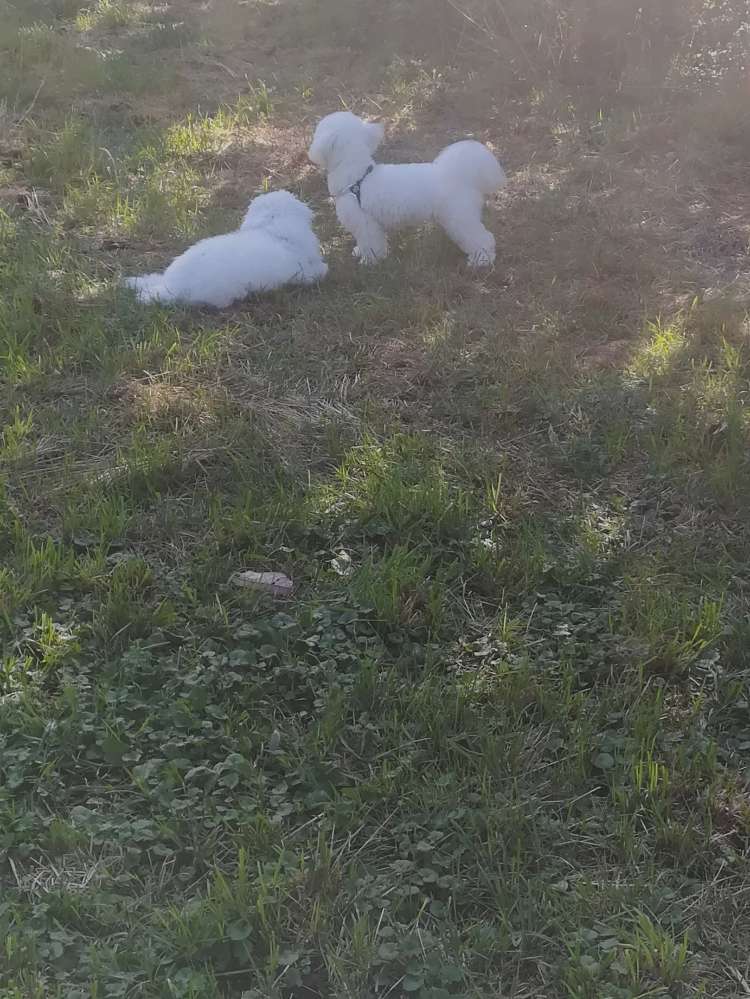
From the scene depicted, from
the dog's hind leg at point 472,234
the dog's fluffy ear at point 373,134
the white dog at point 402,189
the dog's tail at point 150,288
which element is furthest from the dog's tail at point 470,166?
the dog's tail at point 150,288

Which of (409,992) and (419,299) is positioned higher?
(419,299)

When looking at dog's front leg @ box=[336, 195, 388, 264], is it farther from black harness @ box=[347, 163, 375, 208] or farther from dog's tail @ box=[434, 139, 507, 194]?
dog's tail @ box=[434, 139, 507, 194]

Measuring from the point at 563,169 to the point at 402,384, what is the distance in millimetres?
2677

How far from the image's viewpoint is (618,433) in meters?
3.38

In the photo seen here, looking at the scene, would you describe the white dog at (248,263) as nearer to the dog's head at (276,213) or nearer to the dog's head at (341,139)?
the dog's head at (276,213)

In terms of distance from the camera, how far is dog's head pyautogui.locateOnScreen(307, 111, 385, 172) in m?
4.65

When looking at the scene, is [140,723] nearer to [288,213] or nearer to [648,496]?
[648,496]

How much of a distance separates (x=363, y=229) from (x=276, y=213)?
437mm

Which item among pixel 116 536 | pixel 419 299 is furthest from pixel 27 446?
pixel 419 299

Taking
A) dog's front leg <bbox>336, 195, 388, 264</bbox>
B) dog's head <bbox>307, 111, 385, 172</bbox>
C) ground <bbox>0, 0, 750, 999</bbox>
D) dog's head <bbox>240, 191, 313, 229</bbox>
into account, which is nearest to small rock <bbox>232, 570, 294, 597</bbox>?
ground <bbox>0, 0, 750, 999</bbox>

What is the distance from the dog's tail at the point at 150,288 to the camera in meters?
4.23

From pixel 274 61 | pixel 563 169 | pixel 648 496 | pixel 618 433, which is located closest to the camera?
pixel 648 496

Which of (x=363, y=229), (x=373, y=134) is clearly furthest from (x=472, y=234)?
(x=373, y=134)

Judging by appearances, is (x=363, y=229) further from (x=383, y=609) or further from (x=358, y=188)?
(x=383, y=609)
